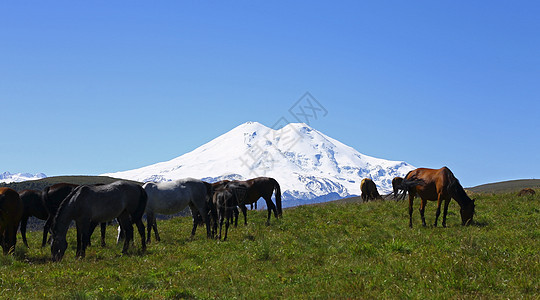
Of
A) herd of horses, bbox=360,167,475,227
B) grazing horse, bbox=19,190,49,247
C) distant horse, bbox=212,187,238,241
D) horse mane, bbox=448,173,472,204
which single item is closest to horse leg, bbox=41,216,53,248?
grazing horse, bbox=19,190,49,247

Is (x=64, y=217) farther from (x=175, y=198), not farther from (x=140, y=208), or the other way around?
(x=175, y=198)

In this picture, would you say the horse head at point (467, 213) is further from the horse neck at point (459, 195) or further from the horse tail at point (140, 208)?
the horse tail at point (140, 208)

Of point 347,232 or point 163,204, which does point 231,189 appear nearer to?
point 163,204

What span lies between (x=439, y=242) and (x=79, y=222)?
464 inches

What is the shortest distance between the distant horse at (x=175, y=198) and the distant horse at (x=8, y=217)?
16.7 ft

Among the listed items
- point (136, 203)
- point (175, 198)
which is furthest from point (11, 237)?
point (175, 198)

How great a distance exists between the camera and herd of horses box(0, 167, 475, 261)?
16.0 m

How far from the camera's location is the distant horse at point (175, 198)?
2069 centimetres

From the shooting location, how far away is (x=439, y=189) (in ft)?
64.6

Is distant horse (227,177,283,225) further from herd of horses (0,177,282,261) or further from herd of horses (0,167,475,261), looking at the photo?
herd of horses (0,177,282,261)

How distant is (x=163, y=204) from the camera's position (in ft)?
68.2

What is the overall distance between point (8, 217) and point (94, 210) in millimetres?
3518

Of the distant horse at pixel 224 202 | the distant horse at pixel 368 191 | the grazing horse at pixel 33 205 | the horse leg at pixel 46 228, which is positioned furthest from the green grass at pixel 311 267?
the distant horse at pixel 368 191

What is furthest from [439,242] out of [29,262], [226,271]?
[29,262]
